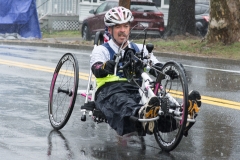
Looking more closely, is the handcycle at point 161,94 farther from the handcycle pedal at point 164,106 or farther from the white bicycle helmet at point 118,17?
the white bicycle helmet at point 118,17

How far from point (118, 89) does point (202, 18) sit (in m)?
26.1

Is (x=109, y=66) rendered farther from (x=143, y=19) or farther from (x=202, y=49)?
(x=143, y=19)

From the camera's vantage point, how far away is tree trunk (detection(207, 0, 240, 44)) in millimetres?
21578

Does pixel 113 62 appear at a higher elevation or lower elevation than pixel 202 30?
higher

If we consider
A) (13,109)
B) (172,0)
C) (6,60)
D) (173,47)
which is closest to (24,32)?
(172,0)

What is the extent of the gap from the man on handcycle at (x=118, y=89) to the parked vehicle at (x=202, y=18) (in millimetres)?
24411

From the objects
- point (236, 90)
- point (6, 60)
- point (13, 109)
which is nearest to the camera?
point (13, 109)

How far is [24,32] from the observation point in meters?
29.3

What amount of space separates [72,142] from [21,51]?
13.5 metres

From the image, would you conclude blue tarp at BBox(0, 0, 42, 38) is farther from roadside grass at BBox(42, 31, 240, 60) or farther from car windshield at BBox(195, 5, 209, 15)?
car windshield at BBox(195, 5, 209, 15)

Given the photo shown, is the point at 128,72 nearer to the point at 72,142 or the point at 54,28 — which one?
the point at 72,142

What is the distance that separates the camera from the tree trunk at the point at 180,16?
28.4m

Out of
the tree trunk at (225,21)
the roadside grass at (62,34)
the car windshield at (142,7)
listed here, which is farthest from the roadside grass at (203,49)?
the roadside grass at (62,34)

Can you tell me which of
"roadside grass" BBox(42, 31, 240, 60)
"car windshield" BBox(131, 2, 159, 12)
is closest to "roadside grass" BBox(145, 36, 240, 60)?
"roadside grass" BBox(42, 31, 240, 60)
